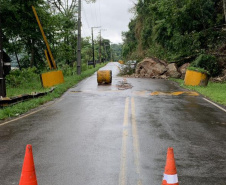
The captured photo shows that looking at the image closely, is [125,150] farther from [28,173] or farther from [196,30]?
[196,30]

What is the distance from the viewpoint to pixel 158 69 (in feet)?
98.5

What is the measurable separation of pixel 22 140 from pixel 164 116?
4870mm

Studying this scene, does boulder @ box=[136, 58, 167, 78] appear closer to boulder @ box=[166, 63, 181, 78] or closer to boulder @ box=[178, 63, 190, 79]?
boulder @ box=[166, 63, 181, 78]

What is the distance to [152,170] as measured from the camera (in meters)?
4.86

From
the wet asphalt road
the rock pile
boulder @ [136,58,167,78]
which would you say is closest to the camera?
the wet asphalt road

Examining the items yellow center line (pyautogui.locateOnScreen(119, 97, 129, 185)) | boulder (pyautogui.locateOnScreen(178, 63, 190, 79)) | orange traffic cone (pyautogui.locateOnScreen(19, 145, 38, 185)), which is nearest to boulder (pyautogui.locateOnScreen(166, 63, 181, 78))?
boulder (pyautogui.locateOnScreen(178, 63, 190, 79))

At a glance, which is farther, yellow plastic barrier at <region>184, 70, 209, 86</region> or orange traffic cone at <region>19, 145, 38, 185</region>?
yellow plastic barrier at <region>184, 70, 209, 86</region>

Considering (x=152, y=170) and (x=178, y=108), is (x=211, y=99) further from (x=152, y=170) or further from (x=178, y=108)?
(x=152, y=170)

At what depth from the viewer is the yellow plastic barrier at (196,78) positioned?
1961 cm

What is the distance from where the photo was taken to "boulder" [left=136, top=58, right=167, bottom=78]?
2988 centimetres

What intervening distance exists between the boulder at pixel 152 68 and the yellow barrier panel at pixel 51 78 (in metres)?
11.4

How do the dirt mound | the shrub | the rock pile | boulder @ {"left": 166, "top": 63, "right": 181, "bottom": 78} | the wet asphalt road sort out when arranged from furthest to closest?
the dirt mound
the rock pile
boulder @ {"left": 166, "top": 63, "right": 181, "bottom": 78}
the shrub
the wet asphalt road

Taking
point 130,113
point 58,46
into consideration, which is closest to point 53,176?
point 130,113

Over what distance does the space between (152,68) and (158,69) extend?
826 mm
